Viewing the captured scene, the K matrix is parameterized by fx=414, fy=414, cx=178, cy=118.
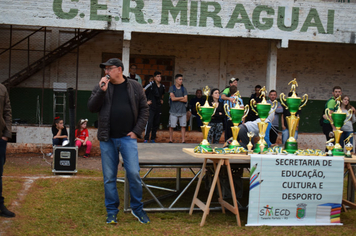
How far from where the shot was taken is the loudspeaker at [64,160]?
26.8ft

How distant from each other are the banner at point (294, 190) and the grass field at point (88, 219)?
0.13 metres

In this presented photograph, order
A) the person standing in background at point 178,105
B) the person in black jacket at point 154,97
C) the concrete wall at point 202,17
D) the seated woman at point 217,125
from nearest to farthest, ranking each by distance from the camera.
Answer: the seated woman at point 217,125 → the concrete wall at point 202,17 → the person in black jacket at point 154,97 → the person standing in background at point 178,105

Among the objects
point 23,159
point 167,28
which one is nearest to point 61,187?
point 23,159

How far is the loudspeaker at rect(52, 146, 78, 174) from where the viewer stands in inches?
322

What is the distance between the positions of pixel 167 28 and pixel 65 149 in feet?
15.8

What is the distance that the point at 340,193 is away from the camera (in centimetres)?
536

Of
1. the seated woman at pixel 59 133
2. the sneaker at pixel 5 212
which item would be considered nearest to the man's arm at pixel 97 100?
the sneaker at pixel 5 212

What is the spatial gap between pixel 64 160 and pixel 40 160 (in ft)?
8.60

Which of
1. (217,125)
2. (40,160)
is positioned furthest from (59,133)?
(217,125)

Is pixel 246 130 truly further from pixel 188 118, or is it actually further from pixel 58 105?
pixel 58 105

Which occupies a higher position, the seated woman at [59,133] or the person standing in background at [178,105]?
the person standing in background at [178,105]

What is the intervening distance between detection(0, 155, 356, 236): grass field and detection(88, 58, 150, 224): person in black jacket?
0.93ft

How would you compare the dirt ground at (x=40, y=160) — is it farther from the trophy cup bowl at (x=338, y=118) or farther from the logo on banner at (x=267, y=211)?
the trophy cup bowl at (x=338, y=118)

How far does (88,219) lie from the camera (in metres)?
5.25
